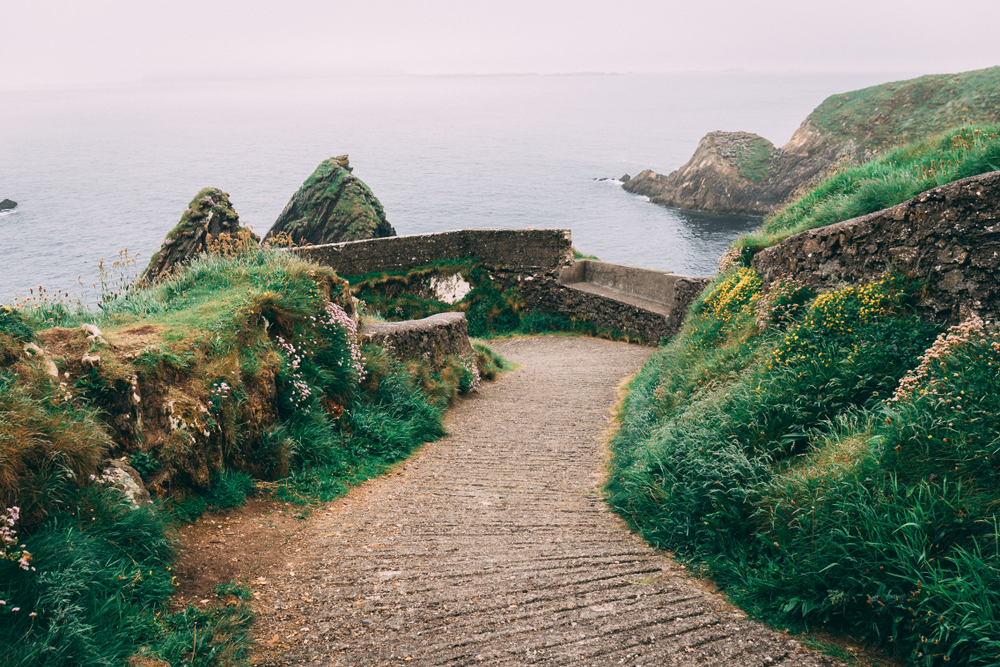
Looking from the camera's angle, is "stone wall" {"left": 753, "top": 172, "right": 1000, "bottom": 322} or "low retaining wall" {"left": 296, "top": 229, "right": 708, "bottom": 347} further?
"low retaining wall" {"left": 296, "top": 229, "right": 708, "bottom": 347}

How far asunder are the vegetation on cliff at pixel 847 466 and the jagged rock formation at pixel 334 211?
28366 mm

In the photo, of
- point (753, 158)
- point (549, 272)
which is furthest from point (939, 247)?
point (753, 158)

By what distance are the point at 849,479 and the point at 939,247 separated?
2.86 meters

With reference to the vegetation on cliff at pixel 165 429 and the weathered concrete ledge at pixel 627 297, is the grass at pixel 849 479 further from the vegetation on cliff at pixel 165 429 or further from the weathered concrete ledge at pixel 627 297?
the weathered concrete ledge at pixel 627 297

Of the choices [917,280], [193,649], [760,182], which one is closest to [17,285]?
[193,649]

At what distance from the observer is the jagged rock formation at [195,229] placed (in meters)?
16.0

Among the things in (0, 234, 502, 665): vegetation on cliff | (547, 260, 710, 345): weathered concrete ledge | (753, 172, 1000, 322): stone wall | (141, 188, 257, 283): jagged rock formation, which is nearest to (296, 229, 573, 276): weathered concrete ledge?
(547, 260, 710, 345): weathered concrete ledge

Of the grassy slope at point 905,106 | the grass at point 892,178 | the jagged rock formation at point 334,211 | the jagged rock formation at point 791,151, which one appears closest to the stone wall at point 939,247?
the grass at point 892,178

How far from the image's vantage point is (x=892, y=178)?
7.14 meters

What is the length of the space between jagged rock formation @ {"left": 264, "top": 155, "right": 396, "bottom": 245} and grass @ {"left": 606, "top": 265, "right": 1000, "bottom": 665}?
94.8ft

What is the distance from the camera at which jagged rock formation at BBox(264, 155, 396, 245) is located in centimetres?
3269

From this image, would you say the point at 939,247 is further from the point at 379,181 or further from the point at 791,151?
the point at 379,181

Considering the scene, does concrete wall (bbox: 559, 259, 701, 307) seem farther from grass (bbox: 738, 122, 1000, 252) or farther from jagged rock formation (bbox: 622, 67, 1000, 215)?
jagged rock formation (bbox: 622, 67, 1000, 215)

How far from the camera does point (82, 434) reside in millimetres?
3703
